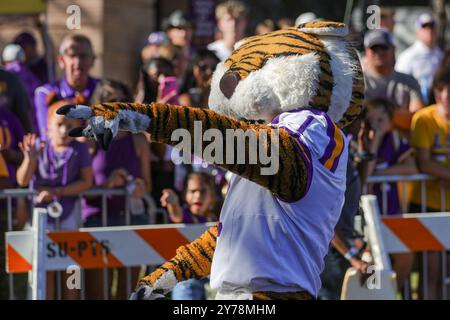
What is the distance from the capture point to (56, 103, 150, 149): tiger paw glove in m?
3.27

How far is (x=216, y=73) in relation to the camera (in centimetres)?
416

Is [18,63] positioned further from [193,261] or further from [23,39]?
[193,261]

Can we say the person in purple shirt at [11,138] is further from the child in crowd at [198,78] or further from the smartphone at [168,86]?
the child in crowd at [198,78]

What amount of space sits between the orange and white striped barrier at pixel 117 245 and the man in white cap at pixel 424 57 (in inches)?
179

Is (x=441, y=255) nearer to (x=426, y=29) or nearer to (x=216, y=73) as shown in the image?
(x=216, y=73)

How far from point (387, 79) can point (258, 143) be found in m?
4.63

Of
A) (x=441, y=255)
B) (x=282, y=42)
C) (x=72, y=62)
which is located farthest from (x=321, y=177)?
(x=72, y=62)

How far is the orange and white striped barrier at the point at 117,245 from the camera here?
6098mm

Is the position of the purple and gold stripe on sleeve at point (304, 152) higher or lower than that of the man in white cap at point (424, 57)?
lower

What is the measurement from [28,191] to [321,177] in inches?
112

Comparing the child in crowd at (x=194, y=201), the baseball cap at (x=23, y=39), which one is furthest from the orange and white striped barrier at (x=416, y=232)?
the baseball cap at (x=23, y=39)

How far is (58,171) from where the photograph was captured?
6.65 m

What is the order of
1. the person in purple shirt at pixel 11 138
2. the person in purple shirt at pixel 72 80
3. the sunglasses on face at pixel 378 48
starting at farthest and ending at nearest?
the sunglasses on face at pixel 378 48
the person in purple shirt at pixel 72 80
the person in purple shirt at pixel 11 138

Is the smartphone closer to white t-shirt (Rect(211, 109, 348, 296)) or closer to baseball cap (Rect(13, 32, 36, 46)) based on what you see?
baseball cap (Rect(13, 32, 36, 46))
